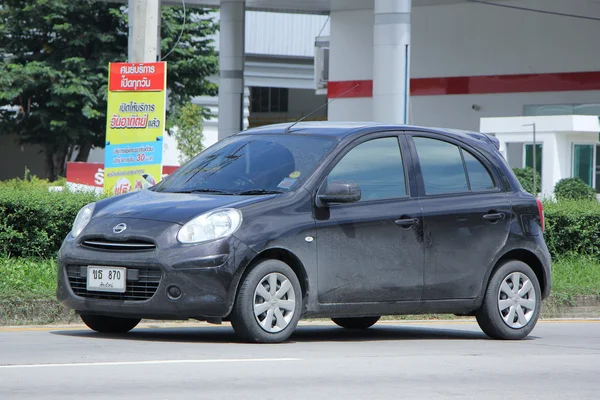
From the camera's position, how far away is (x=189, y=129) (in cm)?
4716

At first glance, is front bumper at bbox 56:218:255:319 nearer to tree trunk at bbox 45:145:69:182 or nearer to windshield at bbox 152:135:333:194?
windshield at bbox 152:135:333:194

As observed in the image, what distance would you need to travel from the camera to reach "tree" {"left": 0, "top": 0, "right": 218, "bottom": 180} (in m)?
42.9

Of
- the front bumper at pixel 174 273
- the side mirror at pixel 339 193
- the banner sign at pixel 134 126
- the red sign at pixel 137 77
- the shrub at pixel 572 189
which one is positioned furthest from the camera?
the shrub at pixel 572 189

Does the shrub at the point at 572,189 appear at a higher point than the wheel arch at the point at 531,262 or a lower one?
higher

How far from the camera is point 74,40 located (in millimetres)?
42969

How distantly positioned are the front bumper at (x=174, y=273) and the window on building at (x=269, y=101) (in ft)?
197

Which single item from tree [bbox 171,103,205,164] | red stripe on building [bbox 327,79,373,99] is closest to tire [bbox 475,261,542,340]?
red stripe on building [bbox 327,79,373,99]

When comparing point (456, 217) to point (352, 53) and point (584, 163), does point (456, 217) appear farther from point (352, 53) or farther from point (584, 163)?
point (352, 53)

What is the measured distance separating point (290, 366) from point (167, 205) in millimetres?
1811

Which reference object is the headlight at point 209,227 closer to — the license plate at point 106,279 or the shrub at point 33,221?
the license plate at point 106,279

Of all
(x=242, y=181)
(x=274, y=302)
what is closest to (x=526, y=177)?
(x=242, y=181)

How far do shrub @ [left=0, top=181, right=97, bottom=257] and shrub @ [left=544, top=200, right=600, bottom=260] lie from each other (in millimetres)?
6298

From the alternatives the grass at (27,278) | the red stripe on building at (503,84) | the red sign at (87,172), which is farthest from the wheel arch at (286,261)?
the red stripe on building at (503,84)

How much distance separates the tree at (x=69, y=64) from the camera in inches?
1688
